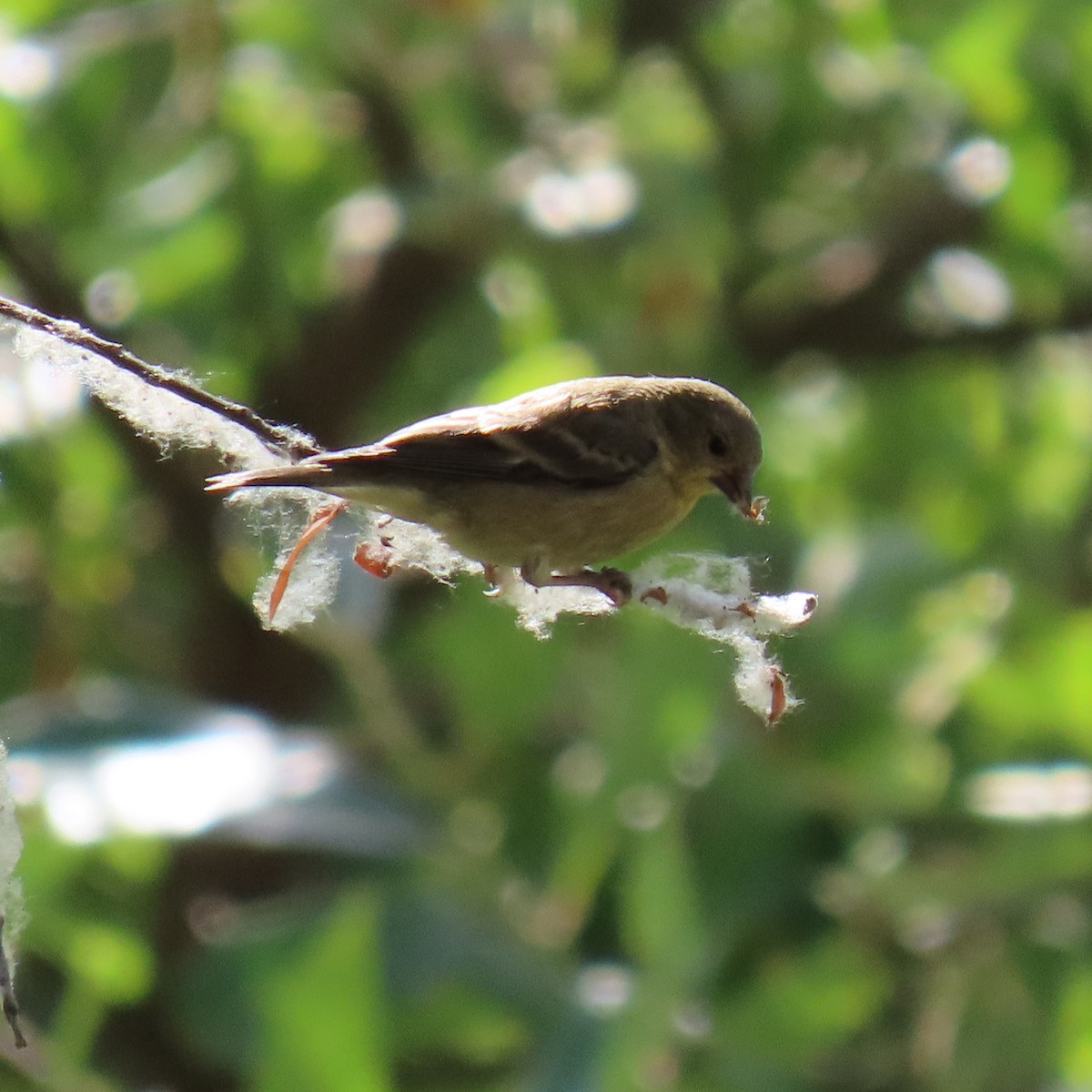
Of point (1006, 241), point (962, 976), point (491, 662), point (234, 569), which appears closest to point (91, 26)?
point (234, 569)

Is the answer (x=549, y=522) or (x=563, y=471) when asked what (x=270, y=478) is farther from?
(x=563, y=471)

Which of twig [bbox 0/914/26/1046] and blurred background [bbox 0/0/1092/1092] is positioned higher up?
blurred background [bbox 0/0/1092/1092]

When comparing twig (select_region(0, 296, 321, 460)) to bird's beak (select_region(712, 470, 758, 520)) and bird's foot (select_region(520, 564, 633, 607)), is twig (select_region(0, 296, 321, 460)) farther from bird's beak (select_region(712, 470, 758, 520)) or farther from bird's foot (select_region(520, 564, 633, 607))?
bird's beak (select_region(712, 470, 758, 520))

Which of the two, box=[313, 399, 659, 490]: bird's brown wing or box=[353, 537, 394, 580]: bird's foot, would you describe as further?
box=[313, 399, 659, 490]: bird's brown wing

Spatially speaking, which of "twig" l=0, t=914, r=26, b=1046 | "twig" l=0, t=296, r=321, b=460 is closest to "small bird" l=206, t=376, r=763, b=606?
"twig" l=0, t=296, r=321, b=460

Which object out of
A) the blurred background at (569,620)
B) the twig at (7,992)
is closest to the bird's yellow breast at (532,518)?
the blurred background at (569,620)

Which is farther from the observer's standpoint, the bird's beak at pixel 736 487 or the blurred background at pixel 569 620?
the blurred background at pixel 569 620

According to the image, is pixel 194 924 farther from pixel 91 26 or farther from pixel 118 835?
pixel 91 26

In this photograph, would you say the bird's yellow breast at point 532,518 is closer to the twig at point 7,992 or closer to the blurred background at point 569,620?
the blurred background at point 569,620

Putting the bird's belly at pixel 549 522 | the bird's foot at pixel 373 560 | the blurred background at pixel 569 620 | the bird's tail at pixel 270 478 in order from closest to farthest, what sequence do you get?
the bird's tail at pixel 270 478, the bird's foot at pixel 373 560, the bird's belly at pixel 549 522, the blurred background at pixel 569 620
